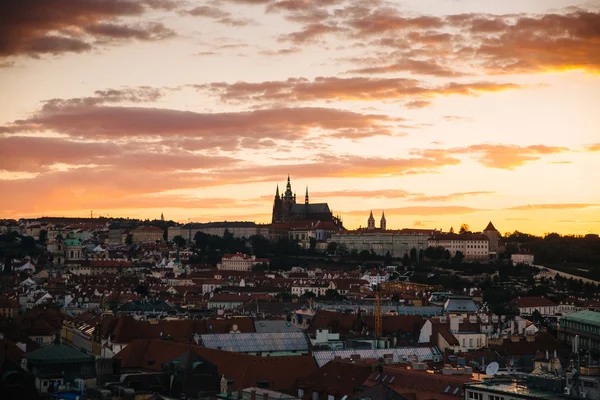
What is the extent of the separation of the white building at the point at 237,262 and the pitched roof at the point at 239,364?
9927 cm

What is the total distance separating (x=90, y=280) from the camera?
108250 millimetres

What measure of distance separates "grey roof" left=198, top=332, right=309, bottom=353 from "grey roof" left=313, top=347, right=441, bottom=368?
4984mm

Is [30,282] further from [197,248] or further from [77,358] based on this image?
[77,358]

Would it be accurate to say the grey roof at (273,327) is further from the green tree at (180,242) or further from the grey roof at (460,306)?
the green tree at (180,242)

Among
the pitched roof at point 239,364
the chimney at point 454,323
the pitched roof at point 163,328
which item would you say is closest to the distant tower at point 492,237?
the chimney at point 454,323

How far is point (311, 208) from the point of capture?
183500 millimetres

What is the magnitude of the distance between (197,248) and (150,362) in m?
121

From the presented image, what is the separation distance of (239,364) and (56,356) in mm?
5758

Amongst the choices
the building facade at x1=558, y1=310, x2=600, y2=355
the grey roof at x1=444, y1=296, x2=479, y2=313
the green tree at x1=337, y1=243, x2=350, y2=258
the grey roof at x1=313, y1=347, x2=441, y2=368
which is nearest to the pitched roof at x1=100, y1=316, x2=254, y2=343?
the grey roof at x1=313, y1=347, x2=441, y2=368

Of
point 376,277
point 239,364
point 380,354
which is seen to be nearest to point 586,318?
point 380,354

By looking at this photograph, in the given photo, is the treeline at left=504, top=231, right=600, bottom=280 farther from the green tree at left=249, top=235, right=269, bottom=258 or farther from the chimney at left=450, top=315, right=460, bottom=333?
the chimney at left=450, top=315, right=460, bottom=333

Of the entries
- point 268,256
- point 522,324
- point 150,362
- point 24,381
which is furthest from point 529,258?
point 24,381

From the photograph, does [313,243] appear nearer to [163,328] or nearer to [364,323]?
[364,323]

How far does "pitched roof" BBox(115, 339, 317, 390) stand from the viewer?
3597cm
